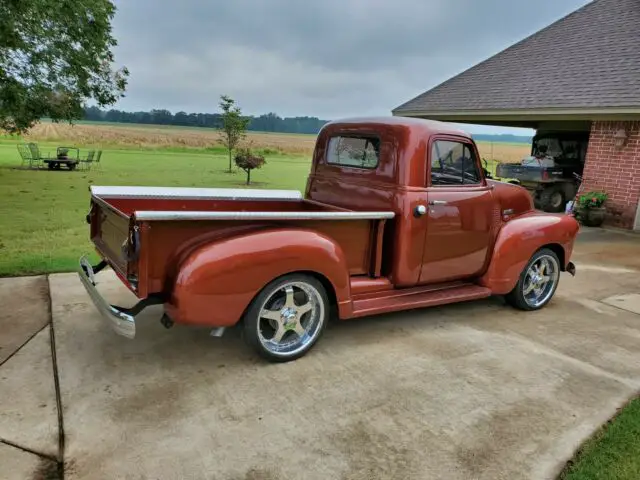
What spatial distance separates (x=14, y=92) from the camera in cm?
1109

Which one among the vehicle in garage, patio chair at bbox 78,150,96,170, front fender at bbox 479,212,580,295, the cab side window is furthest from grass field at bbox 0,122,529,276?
the vehicle in garage

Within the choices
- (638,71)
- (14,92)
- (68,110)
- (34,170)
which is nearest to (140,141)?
(34,170)

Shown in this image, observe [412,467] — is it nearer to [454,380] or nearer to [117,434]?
[454,380]

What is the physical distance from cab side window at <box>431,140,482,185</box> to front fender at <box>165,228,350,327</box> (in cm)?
142

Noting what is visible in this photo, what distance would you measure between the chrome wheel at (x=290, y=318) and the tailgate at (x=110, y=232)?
3.43 feet

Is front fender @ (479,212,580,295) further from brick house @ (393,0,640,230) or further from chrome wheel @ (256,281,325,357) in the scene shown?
brick house @ (393,0,640,230)

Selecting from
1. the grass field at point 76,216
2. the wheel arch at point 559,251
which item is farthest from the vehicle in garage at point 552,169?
the wheel arch at point 559,251

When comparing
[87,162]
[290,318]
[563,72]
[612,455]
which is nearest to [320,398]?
[290,318]

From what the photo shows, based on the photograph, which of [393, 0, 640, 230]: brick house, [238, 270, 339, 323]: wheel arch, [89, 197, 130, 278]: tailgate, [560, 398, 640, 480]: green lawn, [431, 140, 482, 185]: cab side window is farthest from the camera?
[393, 0, 640, 230]: brick house

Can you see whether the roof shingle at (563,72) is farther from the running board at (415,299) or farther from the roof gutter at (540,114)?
the running board at (415,299)

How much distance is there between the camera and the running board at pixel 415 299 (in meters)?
4.02

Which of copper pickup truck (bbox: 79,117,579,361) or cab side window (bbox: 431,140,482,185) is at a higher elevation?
cab side window (bbox: 431,140,482,185)

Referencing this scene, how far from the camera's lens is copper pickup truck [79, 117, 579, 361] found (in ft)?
10.6

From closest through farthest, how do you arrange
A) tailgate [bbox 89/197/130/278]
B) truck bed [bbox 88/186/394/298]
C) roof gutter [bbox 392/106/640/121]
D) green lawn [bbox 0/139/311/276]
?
truck bed [bbox 88/186/394/298]
tailgate [bbox 89/197/130/278]
green lawn [bbox 0/139/311/276]
roof gutter [bbox 392/106/640/121]
